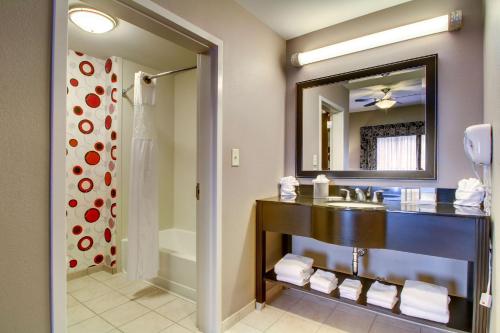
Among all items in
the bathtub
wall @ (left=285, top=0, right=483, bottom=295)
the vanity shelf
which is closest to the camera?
the vanity shelf

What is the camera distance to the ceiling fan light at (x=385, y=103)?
187cm

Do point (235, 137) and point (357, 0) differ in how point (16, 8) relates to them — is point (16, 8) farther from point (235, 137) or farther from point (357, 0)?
point (357, 0)

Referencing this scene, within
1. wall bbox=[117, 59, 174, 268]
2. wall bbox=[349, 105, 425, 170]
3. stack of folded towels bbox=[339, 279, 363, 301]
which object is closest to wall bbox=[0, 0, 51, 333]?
stack of folded towels bbox=[339, 279, 363, 301]

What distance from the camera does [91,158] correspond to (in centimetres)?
255

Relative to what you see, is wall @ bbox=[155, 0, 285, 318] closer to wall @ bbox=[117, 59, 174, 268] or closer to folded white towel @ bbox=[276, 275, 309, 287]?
folded white towel @ bbox=[276, 275, 309, 287]

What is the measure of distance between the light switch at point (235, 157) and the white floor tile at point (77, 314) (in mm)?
1466

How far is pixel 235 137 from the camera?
5.79 feet

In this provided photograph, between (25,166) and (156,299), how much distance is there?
5.22 feet

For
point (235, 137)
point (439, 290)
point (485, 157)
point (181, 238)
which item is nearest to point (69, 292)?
point (181, 238)

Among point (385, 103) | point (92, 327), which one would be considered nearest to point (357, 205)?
point (385, 103)

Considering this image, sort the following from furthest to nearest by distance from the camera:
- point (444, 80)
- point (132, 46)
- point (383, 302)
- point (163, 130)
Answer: point (163, 130)
point (132, 46)
point (444, 80)
point (383, 302)

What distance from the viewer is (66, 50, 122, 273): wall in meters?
2.42

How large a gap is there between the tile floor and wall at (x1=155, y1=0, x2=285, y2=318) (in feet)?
0.81

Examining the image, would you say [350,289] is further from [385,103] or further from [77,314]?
[77,314]
